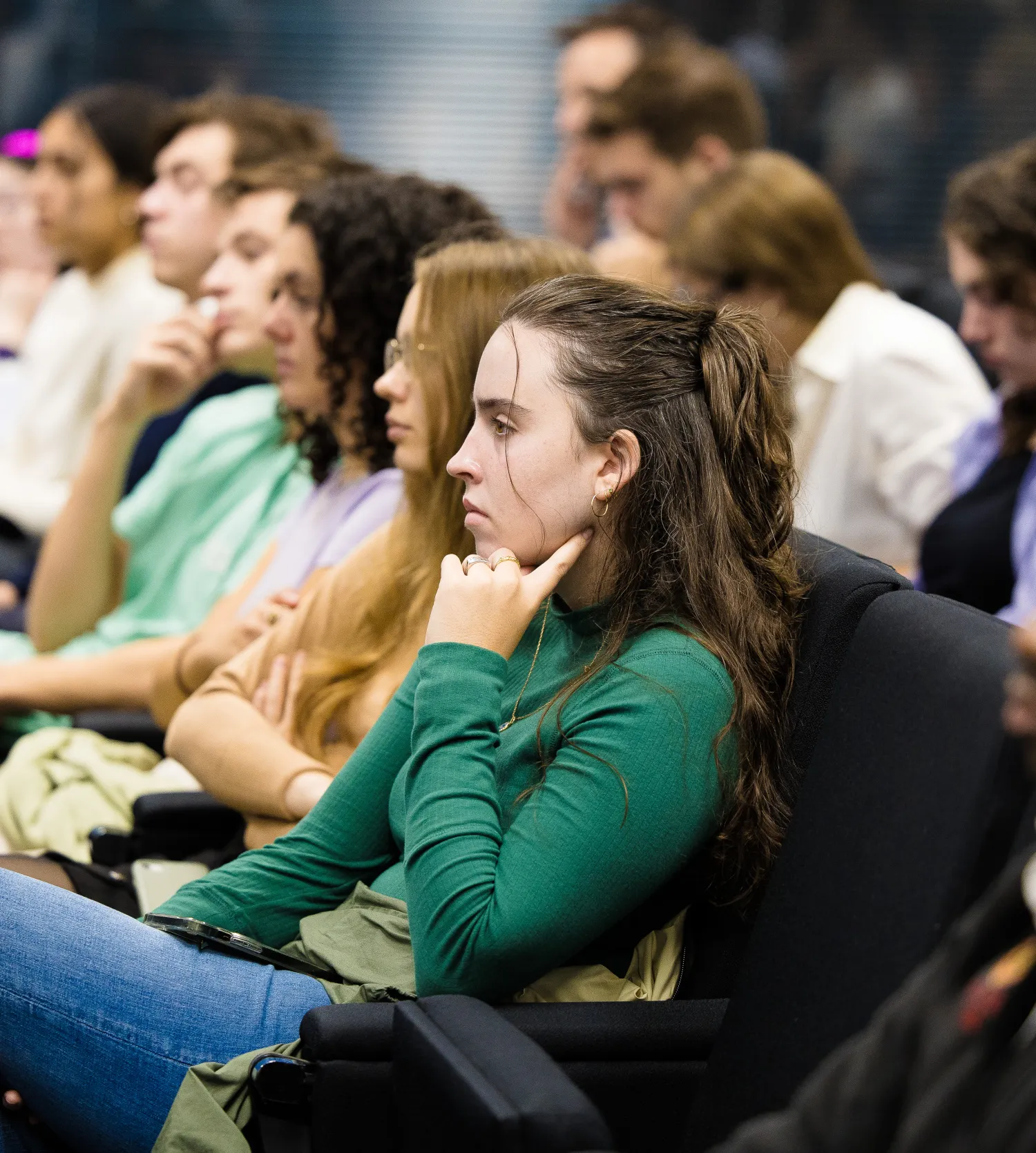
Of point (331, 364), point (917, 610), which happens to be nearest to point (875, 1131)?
point (917, 610)

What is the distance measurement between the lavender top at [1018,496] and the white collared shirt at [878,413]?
5.2 inches

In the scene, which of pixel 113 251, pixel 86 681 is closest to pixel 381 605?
pixel 86 681

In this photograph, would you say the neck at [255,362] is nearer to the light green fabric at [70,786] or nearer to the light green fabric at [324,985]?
the light green fabric at [70,786]

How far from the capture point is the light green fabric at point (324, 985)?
1326mm

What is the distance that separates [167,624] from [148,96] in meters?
1.87

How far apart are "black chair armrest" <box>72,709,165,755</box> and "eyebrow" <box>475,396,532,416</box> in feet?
3.83

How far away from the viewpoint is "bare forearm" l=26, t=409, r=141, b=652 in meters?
2.92

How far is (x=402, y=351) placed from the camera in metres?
1.93

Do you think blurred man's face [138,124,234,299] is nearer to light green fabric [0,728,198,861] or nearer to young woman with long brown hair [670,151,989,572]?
young woman with long brown hair [670,151,989,572]

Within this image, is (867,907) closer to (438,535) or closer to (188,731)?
(438,535)

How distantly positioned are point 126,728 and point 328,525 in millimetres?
493

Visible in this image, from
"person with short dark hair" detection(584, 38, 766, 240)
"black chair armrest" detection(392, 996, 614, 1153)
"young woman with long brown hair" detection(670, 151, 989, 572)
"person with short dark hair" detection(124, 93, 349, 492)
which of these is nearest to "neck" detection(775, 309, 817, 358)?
"young woman with long brown hair" detection(670, 151, 989, 572)

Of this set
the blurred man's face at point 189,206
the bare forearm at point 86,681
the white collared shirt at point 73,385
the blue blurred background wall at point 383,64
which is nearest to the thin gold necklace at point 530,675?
the bare forearm at point 86,681

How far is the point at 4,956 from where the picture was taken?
1.44 m
